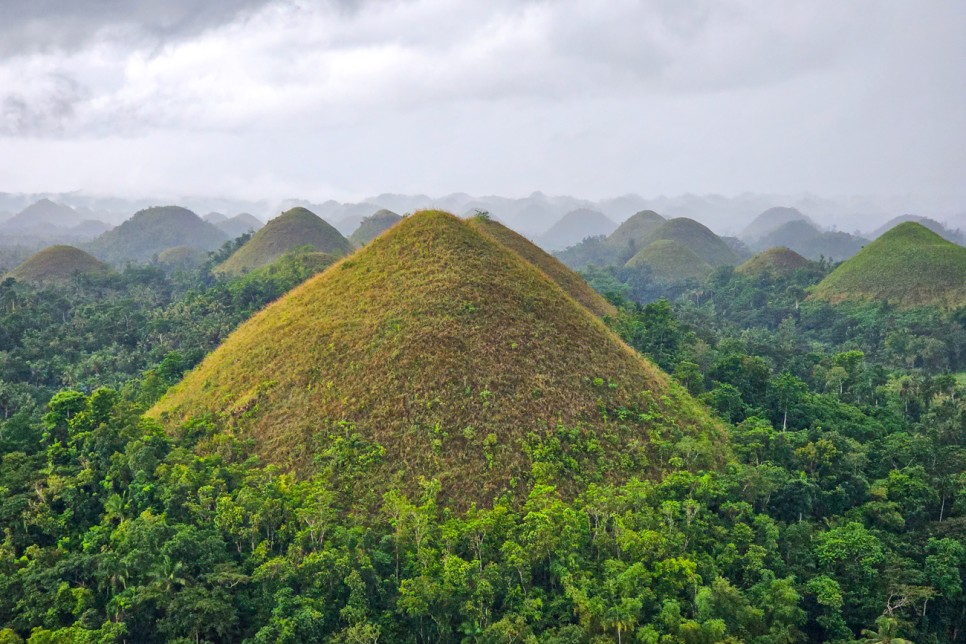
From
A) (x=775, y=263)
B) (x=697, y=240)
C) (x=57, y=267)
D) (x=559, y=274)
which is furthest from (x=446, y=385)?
(x=697, y=240)

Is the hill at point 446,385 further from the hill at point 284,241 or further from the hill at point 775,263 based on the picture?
the hill at point 775,263

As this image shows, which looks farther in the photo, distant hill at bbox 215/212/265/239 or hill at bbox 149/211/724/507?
distant hill at bbox 215/212/265/239

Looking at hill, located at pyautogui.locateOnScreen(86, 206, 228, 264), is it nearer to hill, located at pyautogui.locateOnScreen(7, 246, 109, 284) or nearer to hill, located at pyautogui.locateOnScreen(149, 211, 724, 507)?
hill, located at pyautogui.locateOnScreen(7, 246, 109, 284)

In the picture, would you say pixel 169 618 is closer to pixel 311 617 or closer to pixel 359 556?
pixel 311 617

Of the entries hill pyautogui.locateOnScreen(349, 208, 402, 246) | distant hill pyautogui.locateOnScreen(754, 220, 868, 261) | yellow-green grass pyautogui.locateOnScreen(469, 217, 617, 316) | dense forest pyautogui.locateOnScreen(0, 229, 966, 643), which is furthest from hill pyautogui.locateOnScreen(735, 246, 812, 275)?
hill pyautogui.locateOnScreen(349, 208, 402, 246)

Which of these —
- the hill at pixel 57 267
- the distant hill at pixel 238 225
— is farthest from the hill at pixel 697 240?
the distant hill at pixel 238 225

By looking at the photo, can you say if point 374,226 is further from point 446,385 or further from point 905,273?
point 446,385
